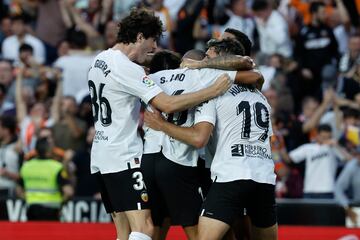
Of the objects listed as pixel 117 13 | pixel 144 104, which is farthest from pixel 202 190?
pixel 117 13

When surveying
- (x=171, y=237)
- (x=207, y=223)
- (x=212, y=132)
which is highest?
(x=212, y=132)

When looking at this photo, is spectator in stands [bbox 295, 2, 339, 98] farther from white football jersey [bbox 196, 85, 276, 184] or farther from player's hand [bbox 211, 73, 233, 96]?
player's hand [bbox 211, 73, 233, 96]

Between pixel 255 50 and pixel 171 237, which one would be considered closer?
pixel 171 237

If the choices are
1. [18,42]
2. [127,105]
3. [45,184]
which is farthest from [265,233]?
[18,42]

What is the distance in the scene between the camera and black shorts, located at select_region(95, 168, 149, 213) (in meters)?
8.59

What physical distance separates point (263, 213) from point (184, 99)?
1125 millimetres

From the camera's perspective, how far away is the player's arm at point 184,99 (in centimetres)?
841

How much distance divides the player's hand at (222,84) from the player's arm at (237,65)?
0.29ft

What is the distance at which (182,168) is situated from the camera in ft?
28.3

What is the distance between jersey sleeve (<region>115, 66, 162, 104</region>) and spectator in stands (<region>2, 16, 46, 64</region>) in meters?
8.74

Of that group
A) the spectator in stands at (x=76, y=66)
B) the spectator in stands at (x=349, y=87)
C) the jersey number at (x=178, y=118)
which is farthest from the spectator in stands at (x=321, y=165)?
the jersey number at (x=178, y=118)

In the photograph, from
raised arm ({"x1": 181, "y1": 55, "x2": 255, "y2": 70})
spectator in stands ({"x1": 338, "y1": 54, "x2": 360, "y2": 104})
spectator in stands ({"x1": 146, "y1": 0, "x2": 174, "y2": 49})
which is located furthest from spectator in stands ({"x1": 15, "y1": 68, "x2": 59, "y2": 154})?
raised arm ({"x1": 181, "y1": 55, "x2": 255, "y2": 70})

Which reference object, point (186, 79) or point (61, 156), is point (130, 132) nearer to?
point (186, 79)

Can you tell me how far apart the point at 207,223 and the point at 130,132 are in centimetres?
93
